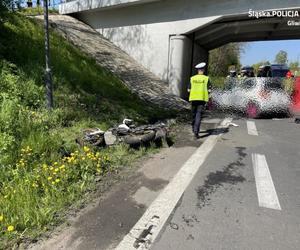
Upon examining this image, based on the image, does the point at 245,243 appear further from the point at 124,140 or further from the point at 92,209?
the point at 124,140

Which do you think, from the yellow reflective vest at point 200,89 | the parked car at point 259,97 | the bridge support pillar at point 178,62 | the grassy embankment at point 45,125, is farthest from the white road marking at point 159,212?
the bridge support pillar at point 178,62

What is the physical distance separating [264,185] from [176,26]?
38.9ft

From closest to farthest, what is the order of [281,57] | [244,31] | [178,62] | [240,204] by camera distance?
[240,204] < [178,62] < [244,31] < [281,57]

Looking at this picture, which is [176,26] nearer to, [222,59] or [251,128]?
[251,128]

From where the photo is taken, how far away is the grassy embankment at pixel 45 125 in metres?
3.82

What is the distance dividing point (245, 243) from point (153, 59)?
14.2 meters

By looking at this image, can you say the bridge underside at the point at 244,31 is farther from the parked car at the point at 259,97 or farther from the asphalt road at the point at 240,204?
the asphalt road at the point at 240,204

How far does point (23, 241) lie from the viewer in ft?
10.6

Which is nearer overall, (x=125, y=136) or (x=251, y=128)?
(x=125, y=136)

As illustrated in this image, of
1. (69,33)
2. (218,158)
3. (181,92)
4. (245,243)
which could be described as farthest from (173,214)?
(69,33)

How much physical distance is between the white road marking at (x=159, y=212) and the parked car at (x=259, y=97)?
6515mm

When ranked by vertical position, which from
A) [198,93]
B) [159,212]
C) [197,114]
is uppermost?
[198,93]

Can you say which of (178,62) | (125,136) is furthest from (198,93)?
(178,62)

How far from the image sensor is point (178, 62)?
1515 centimetres
